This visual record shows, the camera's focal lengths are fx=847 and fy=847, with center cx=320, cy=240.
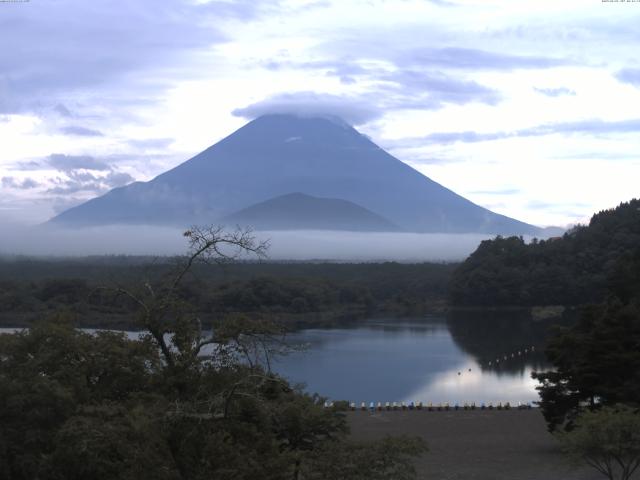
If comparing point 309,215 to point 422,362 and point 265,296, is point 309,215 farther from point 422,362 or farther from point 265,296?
point 422,362

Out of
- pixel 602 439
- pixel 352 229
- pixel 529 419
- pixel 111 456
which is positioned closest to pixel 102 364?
pixel 111 456

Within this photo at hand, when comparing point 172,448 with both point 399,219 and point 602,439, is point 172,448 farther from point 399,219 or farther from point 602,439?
point 399,219

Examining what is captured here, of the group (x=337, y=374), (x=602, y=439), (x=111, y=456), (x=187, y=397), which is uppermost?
(x=187, y=397)

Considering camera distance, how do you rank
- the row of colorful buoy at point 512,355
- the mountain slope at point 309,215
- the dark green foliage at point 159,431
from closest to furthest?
the dark green foliage at point 159,431 < the row of colorful buoy at point 512,355 < the mountain slope at point 309,215

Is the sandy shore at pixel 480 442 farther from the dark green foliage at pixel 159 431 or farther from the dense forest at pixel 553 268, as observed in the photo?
the dense forest at pixel 553 268

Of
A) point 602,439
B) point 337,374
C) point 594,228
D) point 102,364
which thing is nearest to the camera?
point 102,364

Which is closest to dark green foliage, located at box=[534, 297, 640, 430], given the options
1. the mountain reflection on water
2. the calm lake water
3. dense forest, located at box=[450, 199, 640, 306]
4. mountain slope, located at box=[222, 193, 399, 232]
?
the mountain reflection on water

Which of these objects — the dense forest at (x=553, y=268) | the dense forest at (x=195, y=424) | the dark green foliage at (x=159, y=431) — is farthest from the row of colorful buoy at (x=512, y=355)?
the dense forest at (x=195, y=424)

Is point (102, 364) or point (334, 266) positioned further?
point (334, 266)
